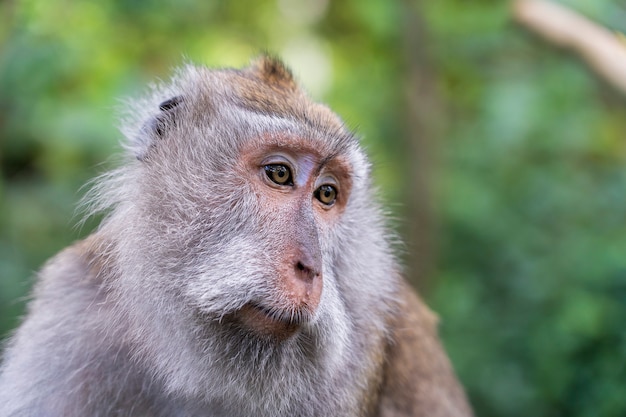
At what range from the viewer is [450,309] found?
691 centimetres

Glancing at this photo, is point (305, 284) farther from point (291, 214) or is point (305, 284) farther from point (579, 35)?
point (579, 35)

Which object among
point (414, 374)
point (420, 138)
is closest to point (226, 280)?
point (414, 374)

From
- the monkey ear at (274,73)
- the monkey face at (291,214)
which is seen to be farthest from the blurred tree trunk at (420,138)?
the monkey face at (291,214)

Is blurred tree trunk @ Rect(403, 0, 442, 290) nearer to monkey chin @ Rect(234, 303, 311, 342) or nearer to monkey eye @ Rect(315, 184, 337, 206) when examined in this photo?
monkey eye @ Rect(315, 184, 337, 206)

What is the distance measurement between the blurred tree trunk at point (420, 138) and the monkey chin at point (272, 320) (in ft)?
15.3

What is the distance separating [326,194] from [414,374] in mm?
1203

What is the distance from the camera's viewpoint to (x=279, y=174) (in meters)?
3.17

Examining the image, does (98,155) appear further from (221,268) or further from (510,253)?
(221,268)

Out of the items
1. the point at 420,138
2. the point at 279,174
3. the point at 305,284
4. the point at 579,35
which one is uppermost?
the point at 579,35

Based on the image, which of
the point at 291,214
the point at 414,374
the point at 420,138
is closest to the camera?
the point at 291,214

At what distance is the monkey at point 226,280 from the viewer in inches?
116

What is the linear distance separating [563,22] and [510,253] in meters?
2.30

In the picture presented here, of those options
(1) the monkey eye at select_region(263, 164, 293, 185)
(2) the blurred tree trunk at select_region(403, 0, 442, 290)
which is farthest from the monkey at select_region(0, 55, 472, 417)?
(2) the blurred tree trunk at select_region(403, 0, 442, 290)

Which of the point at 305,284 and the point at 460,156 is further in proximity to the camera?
the point at 460,156
